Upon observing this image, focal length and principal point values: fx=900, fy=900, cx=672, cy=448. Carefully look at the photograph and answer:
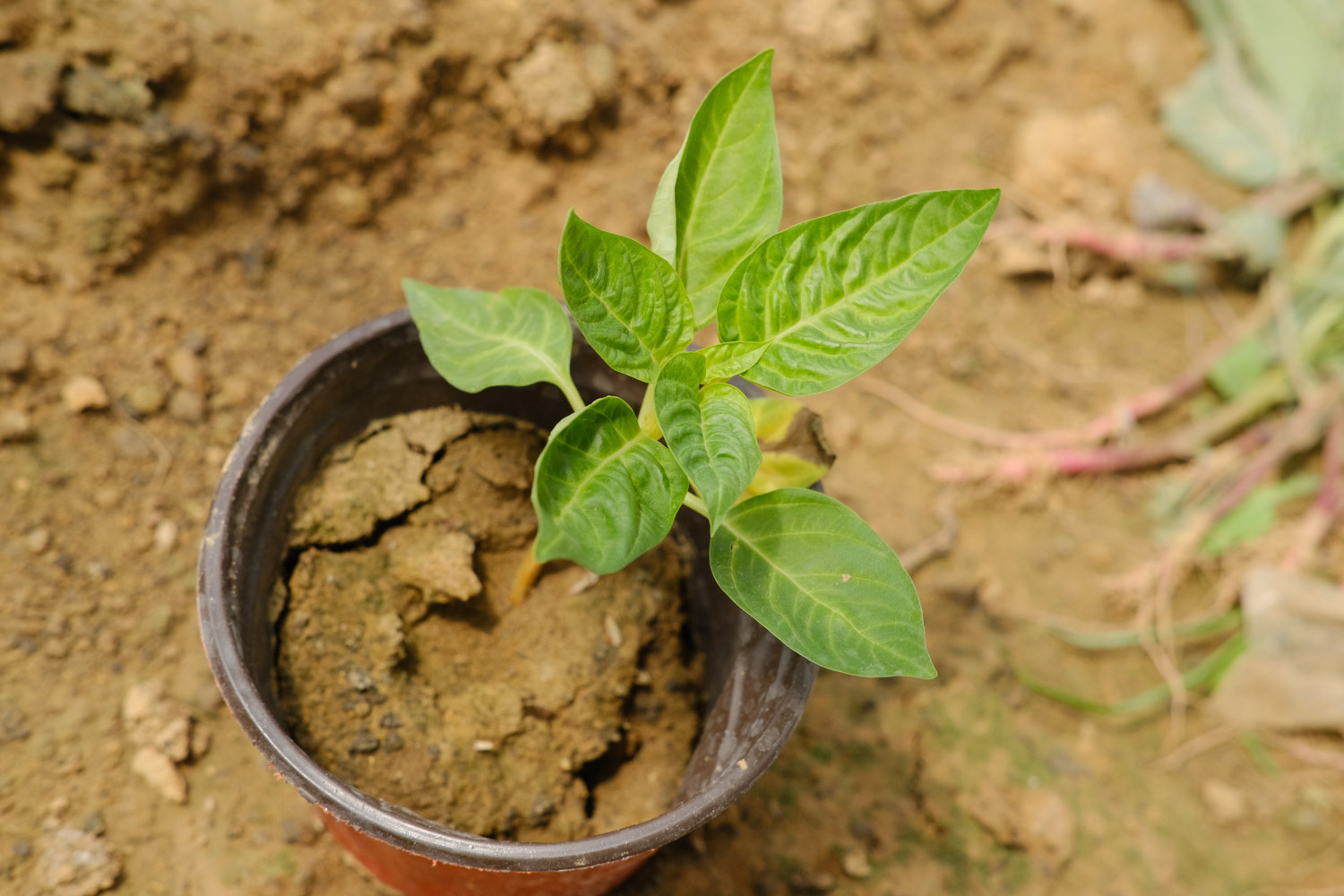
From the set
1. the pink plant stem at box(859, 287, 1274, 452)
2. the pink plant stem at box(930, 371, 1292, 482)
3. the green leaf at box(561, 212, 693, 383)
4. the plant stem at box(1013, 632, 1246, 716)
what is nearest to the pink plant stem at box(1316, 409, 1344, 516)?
the pink plant stem at box(930, 371, 1292, 482)

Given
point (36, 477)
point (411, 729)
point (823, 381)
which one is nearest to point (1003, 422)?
point (823, 381)

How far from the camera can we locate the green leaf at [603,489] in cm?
86

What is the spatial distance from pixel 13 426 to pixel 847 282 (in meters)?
1.38

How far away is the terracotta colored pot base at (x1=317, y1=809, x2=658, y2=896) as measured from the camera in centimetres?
112

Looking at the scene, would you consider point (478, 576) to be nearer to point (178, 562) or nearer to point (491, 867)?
point (491, 867)

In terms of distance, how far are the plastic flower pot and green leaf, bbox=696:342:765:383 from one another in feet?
0.82

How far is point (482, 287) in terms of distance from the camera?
1937 mm

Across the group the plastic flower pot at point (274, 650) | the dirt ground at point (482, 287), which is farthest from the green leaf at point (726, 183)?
the dirt ground at point (482, 287)

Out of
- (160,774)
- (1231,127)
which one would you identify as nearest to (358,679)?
(160,774)

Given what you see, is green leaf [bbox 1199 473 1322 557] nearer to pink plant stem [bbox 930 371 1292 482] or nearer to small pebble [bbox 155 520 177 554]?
pink plant stem [bbox 930 371 1292 482]

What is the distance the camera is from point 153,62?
62.6 inches

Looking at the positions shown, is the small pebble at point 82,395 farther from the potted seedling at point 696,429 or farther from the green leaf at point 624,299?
the green leaf at point 624,299

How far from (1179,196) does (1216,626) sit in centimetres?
121

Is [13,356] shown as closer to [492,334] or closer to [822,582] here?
[492,334]
